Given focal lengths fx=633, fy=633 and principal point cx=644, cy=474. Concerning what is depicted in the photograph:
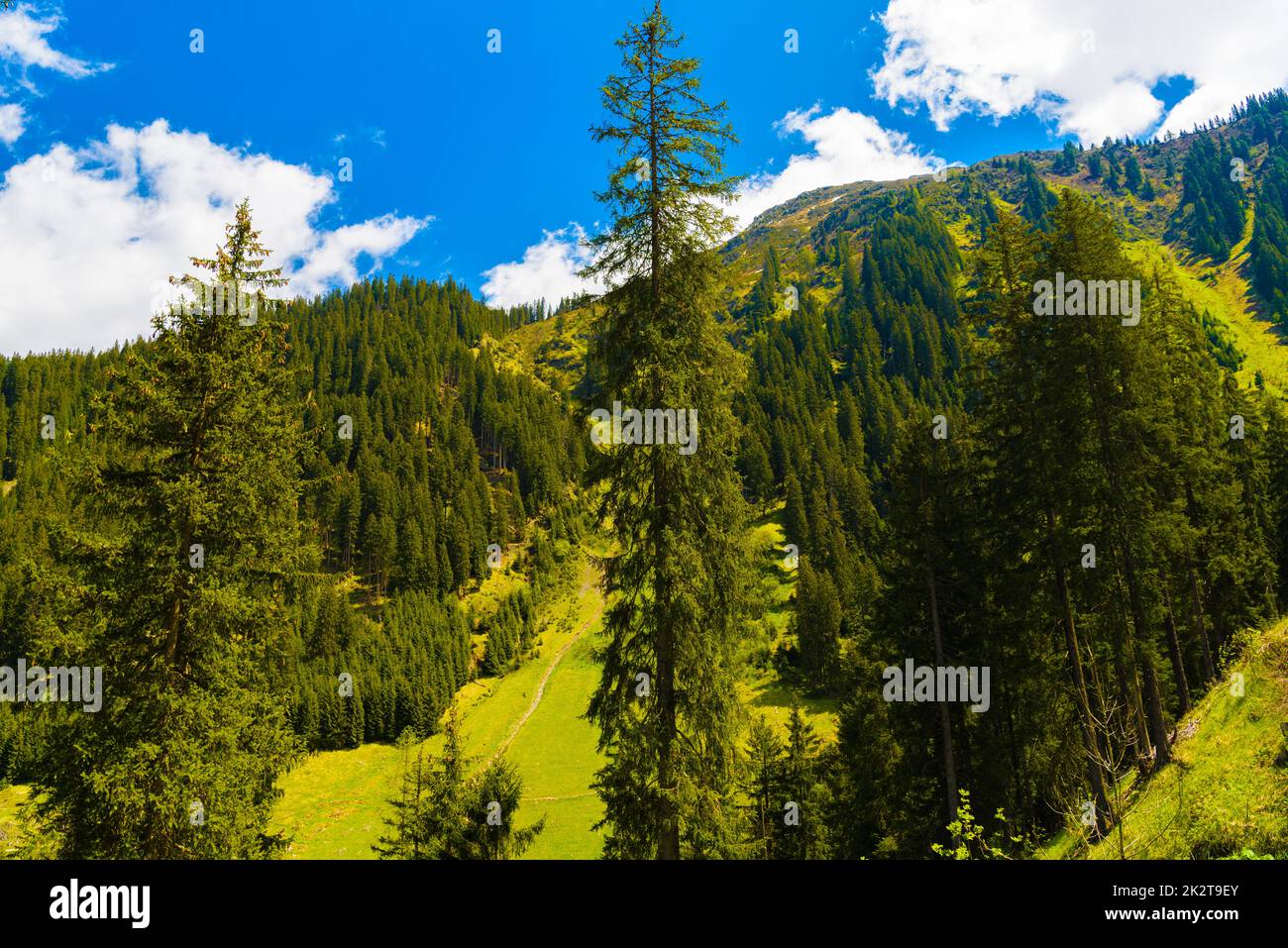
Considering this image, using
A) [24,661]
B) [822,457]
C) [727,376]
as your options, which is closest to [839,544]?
[822,457]

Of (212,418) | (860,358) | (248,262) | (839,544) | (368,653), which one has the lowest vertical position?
(368,653)

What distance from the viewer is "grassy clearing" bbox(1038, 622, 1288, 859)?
888 cm

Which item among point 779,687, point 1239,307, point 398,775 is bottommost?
point 779,687


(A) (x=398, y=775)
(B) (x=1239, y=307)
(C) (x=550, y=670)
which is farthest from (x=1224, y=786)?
(B) (x=1239, y=307)

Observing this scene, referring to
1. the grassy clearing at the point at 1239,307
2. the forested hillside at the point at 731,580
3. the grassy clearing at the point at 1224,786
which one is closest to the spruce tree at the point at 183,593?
the forested hillside at the point at 731,580

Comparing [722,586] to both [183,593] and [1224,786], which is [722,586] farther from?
[183,593]

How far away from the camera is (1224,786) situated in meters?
10.6

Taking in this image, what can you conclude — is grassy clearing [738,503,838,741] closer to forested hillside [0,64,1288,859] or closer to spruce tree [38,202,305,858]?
forested hillside [0,64,1288,859]

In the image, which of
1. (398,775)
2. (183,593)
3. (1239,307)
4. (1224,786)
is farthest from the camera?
(1239,307)

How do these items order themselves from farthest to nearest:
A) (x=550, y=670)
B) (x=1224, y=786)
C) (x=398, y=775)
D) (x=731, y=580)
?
(x=550, y=670), (x=398, y=775), (x=731, y=580), (x=1224, y=786)
